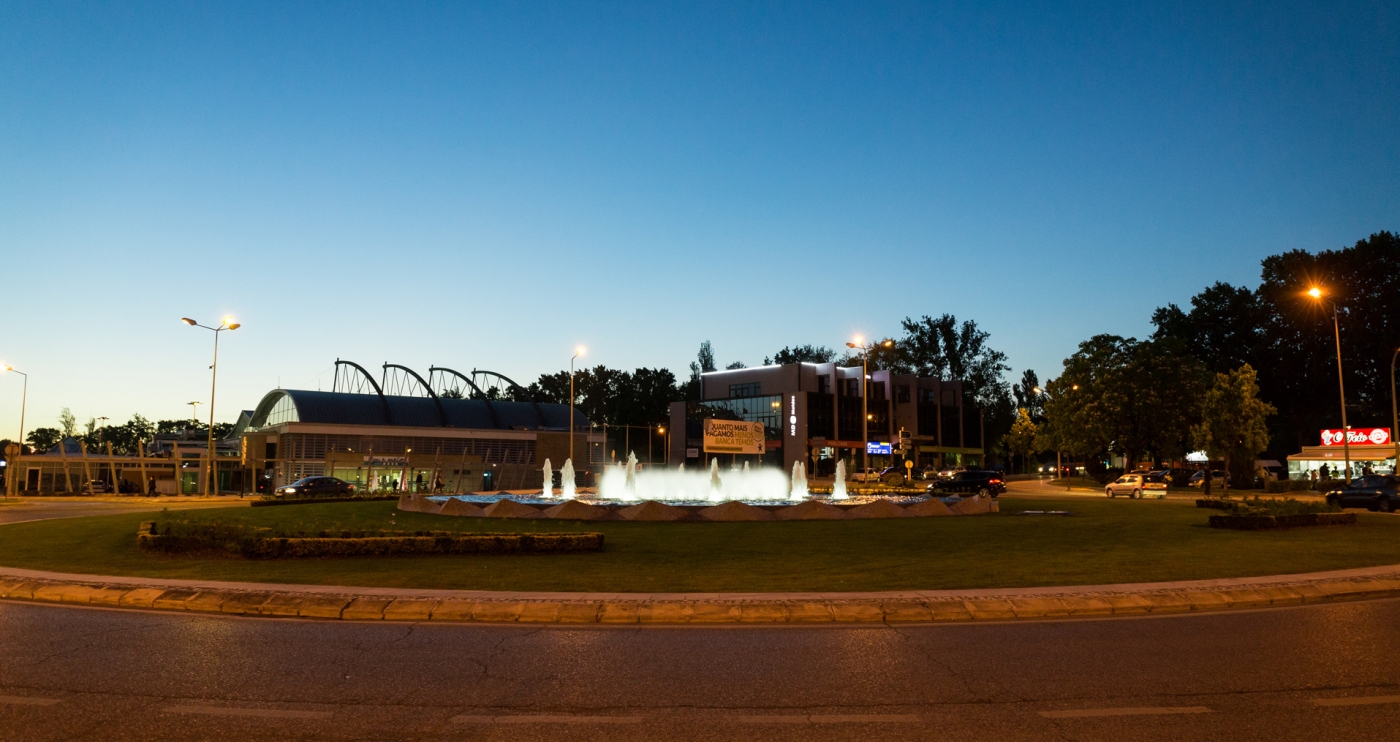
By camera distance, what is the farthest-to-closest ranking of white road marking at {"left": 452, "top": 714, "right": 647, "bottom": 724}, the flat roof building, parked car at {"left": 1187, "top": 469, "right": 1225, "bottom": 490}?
the flat roof building, parked car at {"left": 1187, "top": 469, "right": 1225, "bottom": 490}, white road marking at {"left": 452, "top": 714, "right": 647, "bottom": 724}

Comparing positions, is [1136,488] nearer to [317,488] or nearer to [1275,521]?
[1275,521]

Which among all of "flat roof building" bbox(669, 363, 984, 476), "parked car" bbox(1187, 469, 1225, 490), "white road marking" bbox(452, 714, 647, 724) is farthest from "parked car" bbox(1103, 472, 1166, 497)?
"white road marking" bbox(452, 714, 647, 724)

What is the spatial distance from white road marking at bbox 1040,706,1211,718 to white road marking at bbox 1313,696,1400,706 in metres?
0.99

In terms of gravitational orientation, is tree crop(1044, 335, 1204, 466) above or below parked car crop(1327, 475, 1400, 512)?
above

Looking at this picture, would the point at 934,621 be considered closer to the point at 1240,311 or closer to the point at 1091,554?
the point at 1091,554

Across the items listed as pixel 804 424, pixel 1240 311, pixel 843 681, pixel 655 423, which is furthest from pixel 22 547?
pixel 655 423

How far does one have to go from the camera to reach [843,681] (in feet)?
27.6

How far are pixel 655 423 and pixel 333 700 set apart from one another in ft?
457

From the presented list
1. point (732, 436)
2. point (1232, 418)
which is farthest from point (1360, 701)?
point (1232, 418)

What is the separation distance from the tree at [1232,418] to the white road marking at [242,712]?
81135 mm

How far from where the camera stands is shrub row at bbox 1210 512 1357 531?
2464 centimetres

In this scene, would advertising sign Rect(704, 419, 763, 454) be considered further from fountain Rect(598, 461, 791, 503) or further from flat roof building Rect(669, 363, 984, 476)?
flat roof building Rect(669, 363, 984, 476)

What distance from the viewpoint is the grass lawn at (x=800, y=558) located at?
50.4 ft

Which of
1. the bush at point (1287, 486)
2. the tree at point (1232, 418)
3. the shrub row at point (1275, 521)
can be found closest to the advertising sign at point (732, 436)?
the bush at point (1287, 486)
